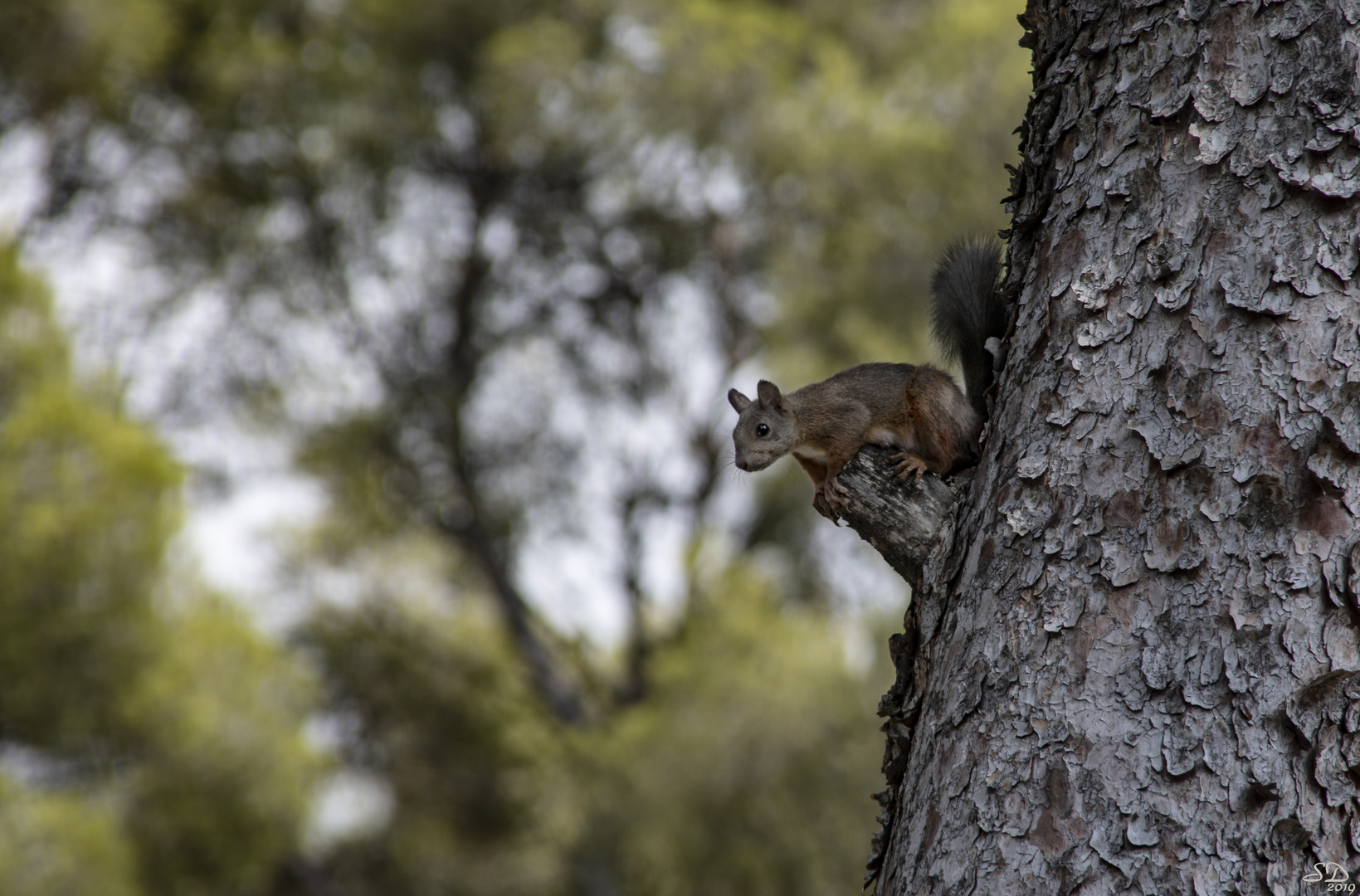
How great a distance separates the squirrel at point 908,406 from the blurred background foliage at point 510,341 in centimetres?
331

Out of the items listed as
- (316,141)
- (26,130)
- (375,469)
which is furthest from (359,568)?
(26,130)

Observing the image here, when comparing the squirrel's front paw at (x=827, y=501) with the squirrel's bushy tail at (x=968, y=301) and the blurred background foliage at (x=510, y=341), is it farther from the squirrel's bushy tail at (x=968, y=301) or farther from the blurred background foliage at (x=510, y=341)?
the blurred background foliage at (x=510, y=341)

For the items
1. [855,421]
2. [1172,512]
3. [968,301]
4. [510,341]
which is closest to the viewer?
[1172,512]

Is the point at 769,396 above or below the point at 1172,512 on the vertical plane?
above

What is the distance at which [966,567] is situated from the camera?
128 cm

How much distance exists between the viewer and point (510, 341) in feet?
27.4

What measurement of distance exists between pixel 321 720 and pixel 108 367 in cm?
309

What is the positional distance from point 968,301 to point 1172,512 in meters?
0.74

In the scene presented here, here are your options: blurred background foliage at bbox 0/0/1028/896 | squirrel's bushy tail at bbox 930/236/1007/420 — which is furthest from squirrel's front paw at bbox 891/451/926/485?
blurred background foliage at bbox 0/0/1028/896

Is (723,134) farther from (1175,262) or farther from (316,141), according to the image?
(1175,262)

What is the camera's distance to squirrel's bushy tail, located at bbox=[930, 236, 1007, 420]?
1.79 meters

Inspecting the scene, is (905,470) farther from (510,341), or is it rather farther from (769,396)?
(510,341)

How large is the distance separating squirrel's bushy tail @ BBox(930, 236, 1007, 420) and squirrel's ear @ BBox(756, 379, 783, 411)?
79cm

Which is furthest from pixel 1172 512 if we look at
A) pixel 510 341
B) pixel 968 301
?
pixel 510 341
